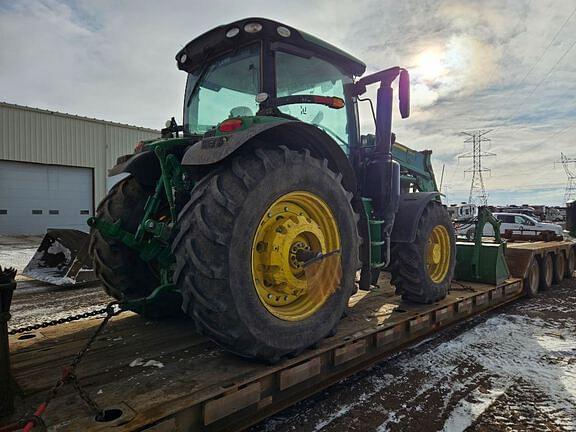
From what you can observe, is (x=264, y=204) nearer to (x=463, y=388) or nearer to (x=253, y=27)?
(x=253, y=27)

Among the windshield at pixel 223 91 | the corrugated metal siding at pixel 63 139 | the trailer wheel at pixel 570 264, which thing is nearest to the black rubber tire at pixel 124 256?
the windshield at pixel 223 91

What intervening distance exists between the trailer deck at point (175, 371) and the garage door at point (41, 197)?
16310 mm

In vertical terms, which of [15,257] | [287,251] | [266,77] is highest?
[266,77]

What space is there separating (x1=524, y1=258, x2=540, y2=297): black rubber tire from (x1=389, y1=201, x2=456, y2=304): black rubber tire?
328 cm

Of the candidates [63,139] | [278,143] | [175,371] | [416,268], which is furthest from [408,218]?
[63,139]

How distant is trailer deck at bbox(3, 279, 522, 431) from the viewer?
2.06 metres

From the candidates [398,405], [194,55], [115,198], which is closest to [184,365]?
[398,405]

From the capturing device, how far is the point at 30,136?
18.9m

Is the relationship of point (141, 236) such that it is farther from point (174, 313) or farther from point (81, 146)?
point (81, 146)

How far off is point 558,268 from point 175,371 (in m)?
8.57

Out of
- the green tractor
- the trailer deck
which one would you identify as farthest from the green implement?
the trailer deck

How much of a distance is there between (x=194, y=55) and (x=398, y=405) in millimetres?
3434

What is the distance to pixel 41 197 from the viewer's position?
62.8ft

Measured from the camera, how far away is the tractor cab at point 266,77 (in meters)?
3.21
